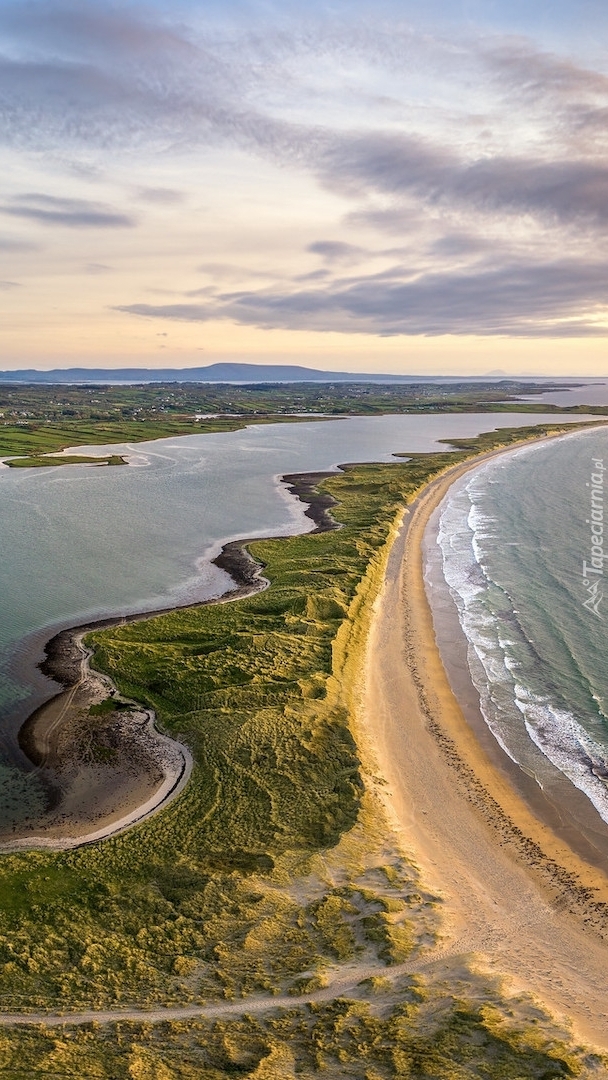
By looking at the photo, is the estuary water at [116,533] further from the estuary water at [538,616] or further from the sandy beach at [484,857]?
the estuary water at [538,616]

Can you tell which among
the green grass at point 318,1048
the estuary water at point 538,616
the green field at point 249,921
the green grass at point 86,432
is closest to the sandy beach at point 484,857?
the green field at point 249,921

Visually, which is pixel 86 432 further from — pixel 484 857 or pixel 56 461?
pixel 484 857

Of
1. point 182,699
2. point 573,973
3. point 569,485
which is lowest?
point 573,973

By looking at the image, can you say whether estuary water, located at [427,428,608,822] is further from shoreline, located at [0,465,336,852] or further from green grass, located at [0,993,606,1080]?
shoreline, located at [0,465,336,852]

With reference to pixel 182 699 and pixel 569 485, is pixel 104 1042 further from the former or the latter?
pixel 569 485

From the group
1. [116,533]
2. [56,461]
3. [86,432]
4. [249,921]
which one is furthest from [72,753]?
[86,432]

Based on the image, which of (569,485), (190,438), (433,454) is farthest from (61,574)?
(190,438)
